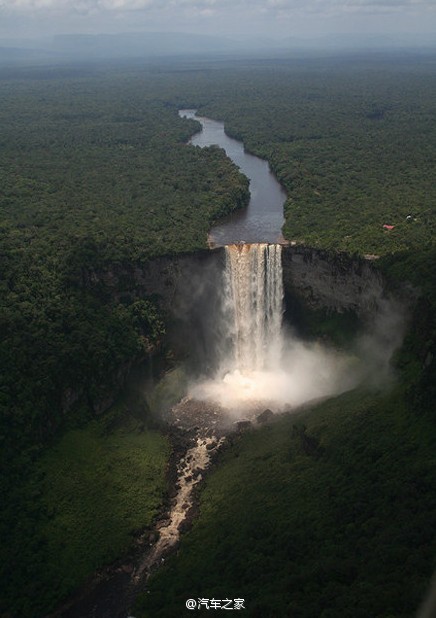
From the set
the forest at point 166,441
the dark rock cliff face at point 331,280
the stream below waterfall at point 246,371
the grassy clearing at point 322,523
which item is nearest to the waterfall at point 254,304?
the stream below waterfall at point 246,371

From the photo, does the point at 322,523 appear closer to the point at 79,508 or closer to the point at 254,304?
the point at 79,508

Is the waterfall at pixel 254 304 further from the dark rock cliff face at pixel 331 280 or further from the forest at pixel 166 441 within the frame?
the forest at pixel 166 441

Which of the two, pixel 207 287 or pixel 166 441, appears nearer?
pixel 166 441

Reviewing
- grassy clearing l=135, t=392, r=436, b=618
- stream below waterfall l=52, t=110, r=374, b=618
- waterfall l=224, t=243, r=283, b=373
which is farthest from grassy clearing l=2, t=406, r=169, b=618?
waterfall l=224, t=243, r=283, b=373

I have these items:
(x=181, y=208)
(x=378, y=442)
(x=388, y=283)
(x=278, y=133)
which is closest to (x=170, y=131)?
(x=278, y=133)

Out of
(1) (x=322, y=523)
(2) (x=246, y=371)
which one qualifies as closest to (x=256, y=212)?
(2) (x=246, y=371)
